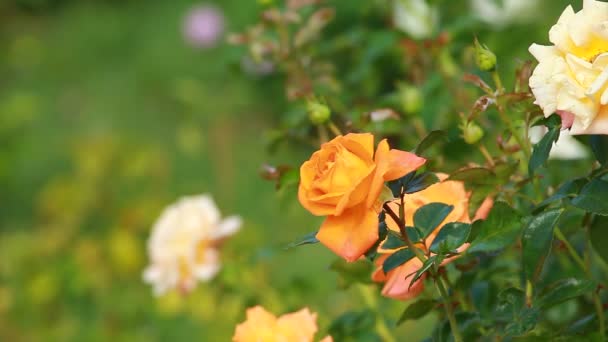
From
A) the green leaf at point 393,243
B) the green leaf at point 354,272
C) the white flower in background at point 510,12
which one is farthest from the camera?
the white flower in background at point 510,12

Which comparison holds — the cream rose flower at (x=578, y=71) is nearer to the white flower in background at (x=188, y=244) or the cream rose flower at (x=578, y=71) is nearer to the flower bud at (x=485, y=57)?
the flower bud at (x=485, y=57)

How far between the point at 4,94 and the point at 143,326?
1422mm

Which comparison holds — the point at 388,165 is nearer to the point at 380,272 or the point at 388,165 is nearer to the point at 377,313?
the point at 380,272

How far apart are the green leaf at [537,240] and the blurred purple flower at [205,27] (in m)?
3.01

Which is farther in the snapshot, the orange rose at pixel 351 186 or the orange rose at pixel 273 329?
the orange rose at pixel 273 329

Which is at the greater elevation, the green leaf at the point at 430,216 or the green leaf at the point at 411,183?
the green leaf at the point at 411,183

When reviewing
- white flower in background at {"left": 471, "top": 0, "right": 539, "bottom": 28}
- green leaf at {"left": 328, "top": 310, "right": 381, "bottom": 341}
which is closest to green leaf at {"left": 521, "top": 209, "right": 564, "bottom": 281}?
green leaf at {"left": 328, "top": 310, "right": 381, "bottom": 341}

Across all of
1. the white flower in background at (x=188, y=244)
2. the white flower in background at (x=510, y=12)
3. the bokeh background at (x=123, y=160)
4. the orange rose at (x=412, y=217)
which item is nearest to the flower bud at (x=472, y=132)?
the orange rose at (x=412, y=217)

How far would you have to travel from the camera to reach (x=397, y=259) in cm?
73

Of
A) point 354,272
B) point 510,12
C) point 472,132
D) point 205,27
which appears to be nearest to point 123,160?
point 205,27

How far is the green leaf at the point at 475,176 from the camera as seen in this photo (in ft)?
2.52

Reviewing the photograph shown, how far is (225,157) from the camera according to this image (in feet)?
10.4

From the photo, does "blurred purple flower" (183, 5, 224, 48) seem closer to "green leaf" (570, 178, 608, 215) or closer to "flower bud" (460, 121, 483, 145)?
"flower bud" (460, 121, 483, 145)

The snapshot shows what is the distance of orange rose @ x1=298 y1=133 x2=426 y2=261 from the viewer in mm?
634
